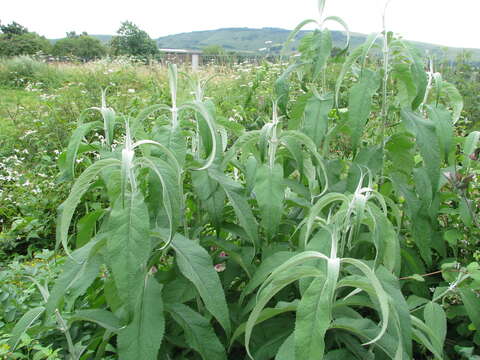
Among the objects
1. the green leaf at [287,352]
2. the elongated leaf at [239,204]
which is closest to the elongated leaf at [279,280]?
the green leaf at [287,352]

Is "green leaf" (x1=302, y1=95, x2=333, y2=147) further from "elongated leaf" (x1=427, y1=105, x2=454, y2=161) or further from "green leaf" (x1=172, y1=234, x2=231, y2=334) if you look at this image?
"green leaf" (x1=172, y1=234, x2=231, y2=334)

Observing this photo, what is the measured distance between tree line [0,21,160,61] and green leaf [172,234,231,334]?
19.5 m

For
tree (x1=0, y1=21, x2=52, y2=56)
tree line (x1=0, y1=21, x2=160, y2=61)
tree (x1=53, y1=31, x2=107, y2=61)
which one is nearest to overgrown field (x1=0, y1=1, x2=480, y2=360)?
tree line (x1=0, y1=21, x2=160, y2=61)

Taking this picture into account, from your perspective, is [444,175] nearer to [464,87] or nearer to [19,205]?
[19,205]

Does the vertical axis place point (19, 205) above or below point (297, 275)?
below

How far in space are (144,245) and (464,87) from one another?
5586 mm

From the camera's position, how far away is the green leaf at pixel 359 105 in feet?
4.90

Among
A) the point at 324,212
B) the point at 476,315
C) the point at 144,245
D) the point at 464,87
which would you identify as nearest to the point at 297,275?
the point at 144,245

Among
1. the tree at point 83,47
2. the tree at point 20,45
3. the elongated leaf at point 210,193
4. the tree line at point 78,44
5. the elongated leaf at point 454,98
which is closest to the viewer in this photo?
the elongated leaf at point 210,193

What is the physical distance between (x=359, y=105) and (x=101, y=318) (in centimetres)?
108

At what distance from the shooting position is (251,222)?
1.44m

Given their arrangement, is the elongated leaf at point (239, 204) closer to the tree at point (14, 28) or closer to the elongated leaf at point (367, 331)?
the elongated leaf at point (367, 331)

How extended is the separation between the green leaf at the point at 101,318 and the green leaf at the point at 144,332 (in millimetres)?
85

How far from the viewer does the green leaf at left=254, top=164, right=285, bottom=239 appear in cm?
138
